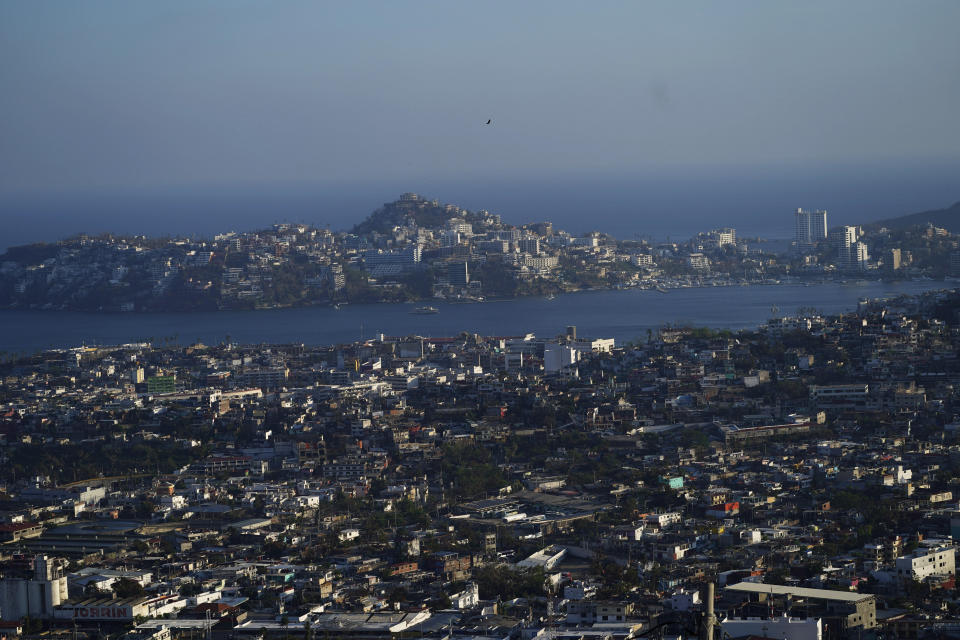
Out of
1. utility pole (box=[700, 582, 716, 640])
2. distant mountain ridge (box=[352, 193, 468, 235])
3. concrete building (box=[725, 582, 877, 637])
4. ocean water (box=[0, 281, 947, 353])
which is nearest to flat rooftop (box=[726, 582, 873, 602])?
concrete building (box=[725, 582, 877, 637])

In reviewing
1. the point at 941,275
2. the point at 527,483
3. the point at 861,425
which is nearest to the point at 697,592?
the point at 527,483

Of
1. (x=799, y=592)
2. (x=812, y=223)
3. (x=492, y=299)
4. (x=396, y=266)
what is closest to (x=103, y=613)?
(x=799, y=592)

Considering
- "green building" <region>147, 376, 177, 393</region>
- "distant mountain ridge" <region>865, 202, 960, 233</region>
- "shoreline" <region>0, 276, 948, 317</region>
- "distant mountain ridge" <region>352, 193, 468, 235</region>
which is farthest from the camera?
"distant mountain ridge" <region>352, 193, 468, 235</region>

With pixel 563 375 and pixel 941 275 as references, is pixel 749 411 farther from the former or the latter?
pixel 941 275

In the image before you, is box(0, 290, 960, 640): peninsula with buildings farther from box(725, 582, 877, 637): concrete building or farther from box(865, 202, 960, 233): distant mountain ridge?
box(865, 202, 960, 233): distant mountain ridge

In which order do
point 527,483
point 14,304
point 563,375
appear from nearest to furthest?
1. point 527,483
2. point 563,375
3. point 14,304

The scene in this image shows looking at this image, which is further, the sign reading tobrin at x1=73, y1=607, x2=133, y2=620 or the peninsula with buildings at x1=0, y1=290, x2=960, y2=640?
the sign reading tobrin at x1=73, y1=607, x2=133, y2=620
